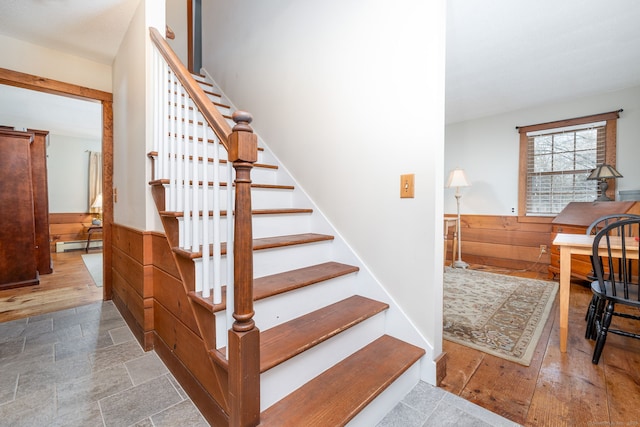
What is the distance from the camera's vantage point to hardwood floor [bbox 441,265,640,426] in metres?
1.22

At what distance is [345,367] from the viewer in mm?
1335

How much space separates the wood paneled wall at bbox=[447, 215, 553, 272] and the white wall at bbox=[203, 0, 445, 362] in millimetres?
3419

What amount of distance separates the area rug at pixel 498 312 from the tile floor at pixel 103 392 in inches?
26.8

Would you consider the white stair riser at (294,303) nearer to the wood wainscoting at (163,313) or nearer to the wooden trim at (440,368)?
the wood wainscoting at (163,313)

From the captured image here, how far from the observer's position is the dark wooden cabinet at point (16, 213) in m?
3.22

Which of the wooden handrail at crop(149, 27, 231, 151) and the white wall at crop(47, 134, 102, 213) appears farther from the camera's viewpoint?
the white wall at crop(47, 134, 102, 213)

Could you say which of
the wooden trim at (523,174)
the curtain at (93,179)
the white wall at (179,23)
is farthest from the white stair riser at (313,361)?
the curtain at (93,179)

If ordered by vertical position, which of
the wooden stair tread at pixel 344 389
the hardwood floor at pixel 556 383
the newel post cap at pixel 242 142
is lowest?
the hardwood floor at pixel 556 383

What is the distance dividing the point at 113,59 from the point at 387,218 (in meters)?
3.04

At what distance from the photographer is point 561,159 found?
12.7 feet

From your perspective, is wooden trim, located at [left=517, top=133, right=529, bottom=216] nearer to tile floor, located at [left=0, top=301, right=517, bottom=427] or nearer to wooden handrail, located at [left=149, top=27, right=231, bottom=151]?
tile floor, located at [left=0, top=301, right=517, bottom=427]

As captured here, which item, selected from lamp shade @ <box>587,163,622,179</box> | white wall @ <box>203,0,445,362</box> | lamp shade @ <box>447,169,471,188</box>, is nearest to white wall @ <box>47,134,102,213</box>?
white wall @ <box>203,0,445,362</box>

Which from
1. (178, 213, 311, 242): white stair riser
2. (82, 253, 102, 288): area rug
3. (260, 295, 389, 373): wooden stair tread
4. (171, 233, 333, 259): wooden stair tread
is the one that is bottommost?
(82, 253, 102, 288): area rug

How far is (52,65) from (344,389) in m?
3.55
